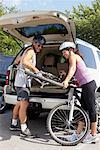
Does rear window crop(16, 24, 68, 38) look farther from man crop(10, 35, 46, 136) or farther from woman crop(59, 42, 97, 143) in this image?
woman crop(59, 42, 97, 143)

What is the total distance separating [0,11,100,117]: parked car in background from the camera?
634cm

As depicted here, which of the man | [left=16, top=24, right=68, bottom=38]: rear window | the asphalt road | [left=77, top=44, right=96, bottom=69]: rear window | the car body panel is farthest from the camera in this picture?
[left=77, top=44, right=96, bottom=69]: rear window

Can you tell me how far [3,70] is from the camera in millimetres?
10656

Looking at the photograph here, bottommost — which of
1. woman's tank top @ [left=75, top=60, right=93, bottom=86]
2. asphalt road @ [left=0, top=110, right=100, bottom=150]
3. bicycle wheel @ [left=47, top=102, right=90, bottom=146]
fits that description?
asphalt road @ [left=0, top=110, right=100, bottom=150]

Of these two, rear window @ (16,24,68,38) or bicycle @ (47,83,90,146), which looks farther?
rear window @ (16,24,68,38)

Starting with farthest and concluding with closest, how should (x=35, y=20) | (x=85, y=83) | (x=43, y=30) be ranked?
(x=43, y=30) < (x=35, y=20) < (x=85, y=83)

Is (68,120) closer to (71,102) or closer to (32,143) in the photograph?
(71,102)

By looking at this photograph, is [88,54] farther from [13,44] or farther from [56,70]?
[13,44]

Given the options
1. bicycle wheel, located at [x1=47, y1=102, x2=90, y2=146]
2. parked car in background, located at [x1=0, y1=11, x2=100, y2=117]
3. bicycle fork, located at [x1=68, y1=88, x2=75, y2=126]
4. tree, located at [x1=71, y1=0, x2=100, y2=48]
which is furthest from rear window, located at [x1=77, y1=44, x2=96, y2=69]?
tree, located at [x1=71, y1=0, x2=100, y2=48]

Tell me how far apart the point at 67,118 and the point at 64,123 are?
115 millimetres

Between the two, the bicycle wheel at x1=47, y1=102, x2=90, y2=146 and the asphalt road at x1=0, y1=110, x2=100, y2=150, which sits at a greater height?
the bicycle wheel at x1=47, y1=102, x2=90, y2=146

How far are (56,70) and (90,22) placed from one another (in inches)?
1008

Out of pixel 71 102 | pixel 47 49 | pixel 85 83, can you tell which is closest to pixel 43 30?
pixel 47 49

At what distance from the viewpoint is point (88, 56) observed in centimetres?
760
